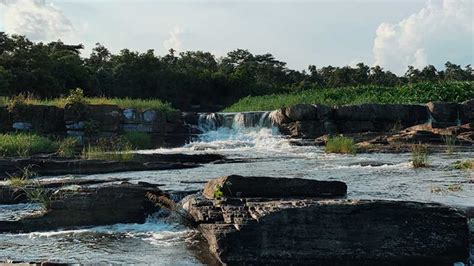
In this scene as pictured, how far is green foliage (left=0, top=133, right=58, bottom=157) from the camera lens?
58.0 feet

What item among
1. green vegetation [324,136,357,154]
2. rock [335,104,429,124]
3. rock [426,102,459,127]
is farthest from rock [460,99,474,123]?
green vegetation [324,136,357,154]

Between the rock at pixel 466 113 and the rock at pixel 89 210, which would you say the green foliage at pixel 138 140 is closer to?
the rock at pixel 89 210

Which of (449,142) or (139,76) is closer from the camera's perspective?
(449,142)

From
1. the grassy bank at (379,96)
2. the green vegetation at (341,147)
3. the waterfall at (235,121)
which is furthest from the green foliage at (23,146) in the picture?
the grassy bank at (379,96)

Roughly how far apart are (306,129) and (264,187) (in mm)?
18907

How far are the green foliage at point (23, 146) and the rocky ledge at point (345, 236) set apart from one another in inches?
474

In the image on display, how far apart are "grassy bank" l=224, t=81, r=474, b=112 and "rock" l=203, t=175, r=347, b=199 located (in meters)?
23.6

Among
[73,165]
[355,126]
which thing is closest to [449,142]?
[355,126]

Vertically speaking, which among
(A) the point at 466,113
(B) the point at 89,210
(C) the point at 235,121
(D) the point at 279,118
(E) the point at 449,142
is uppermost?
(A) the point at 466,113

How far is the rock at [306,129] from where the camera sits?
90.6 ft

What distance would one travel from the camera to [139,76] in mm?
46719

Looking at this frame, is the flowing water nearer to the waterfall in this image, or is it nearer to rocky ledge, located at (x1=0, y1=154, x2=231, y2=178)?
rocky ledge, located at (x1=0, y1=154, x2=231, y2=178)

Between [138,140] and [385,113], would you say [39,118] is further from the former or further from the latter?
[385,113]

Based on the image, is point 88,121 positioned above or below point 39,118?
below
